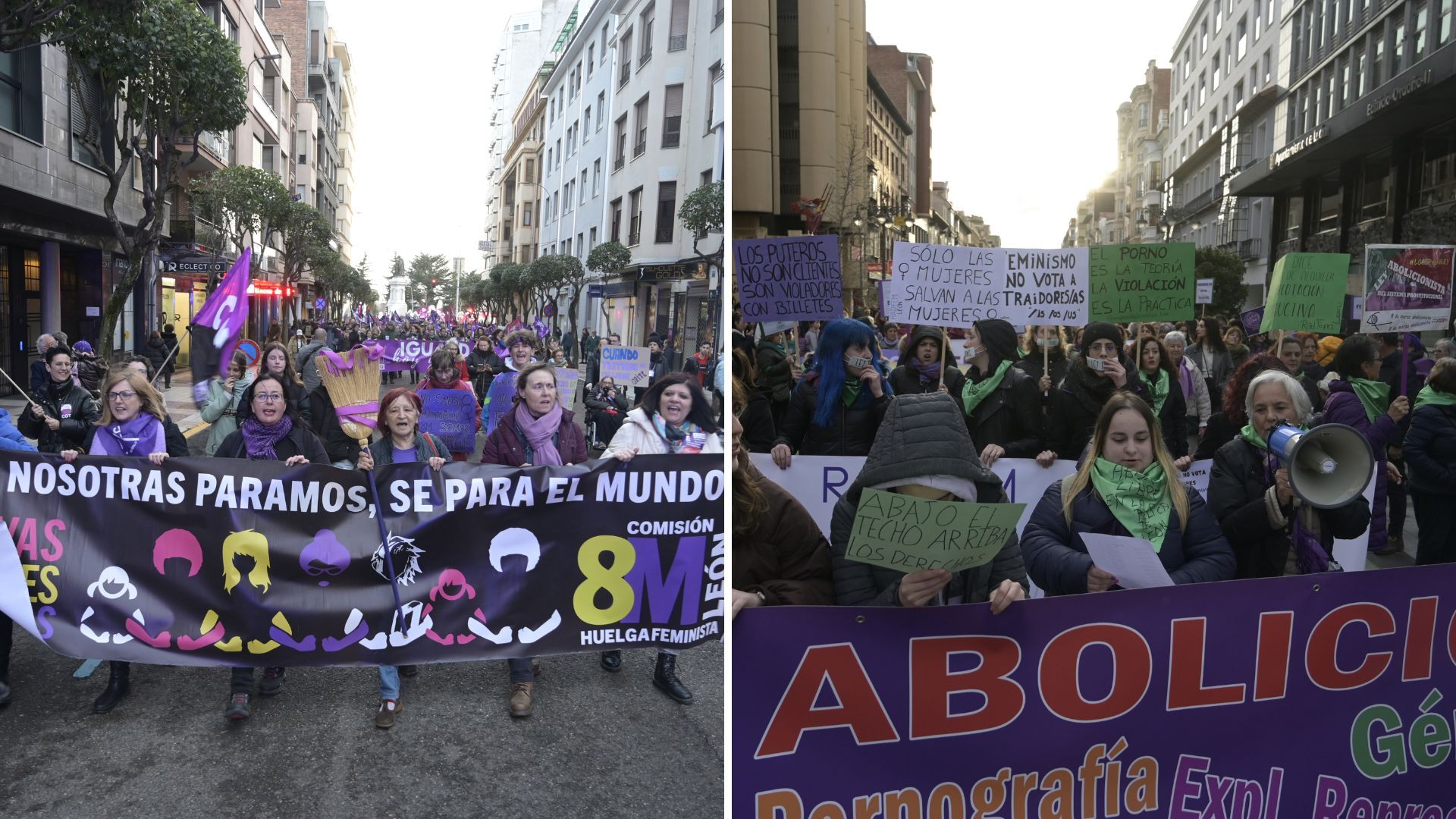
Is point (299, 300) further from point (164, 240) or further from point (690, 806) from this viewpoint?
point (690, 806)

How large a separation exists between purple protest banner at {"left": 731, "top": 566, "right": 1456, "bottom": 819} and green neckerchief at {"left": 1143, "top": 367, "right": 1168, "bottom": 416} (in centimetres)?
355

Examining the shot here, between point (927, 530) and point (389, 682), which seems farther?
point (389, 682)

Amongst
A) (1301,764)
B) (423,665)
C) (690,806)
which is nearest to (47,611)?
(423,665)

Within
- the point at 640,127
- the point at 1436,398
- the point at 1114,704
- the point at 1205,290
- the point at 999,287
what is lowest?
the point at 1114,704

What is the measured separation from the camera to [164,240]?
21750 millimetres

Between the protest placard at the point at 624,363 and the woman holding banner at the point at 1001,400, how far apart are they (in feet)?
5.64

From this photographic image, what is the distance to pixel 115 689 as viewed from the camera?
4.69 meters

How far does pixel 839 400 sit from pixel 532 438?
1.59m

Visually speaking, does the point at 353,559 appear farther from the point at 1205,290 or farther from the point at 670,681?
the point at 1205,290

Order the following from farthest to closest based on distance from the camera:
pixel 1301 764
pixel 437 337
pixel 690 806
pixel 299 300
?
1. pixel 299 300
2. pixel 437 337
3. pixel 690 806
4. pixel 1301 764

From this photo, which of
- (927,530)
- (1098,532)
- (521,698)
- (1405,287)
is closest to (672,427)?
(521,698)

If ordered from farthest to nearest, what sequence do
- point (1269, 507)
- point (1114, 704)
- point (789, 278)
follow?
point (789, 278), point (1269, 507), point (1114, 704)

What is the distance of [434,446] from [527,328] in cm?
295

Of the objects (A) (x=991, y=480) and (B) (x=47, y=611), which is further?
(B) (x=47, y=611)
